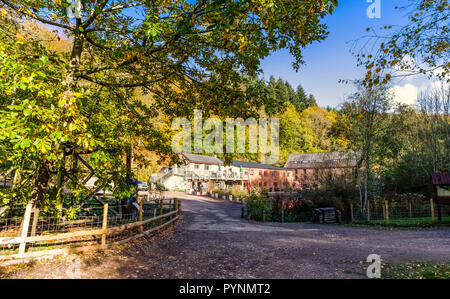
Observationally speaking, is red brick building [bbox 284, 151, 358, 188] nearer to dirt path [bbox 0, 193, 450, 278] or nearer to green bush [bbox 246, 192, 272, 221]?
green bush [bbox 246, 192, 272, 221]

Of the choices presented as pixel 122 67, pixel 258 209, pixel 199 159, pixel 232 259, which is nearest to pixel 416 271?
pixel 232 259

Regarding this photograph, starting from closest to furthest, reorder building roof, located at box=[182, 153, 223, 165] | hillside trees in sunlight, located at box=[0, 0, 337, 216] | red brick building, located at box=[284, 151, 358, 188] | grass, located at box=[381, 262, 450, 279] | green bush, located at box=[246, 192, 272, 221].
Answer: hillside trees in sunlight, located at box=[0, 0, 337, 216] < grass, located at box=[381, 262, 450, 279] < green bush, located at box=[246, 192, 272, 221] < red brick building, located at box=[284, 151, 358, 188] < building roof, located at box=[182, 153, 223, 165]

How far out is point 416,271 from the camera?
6418 millimetres

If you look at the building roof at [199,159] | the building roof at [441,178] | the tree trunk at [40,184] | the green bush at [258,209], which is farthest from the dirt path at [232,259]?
the building roof at [199,159]

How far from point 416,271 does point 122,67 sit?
9981 millimetres

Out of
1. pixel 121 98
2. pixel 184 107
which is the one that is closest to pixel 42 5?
pixel 121 98

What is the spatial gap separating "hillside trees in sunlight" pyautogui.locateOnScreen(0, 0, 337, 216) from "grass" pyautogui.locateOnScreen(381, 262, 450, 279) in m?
5.44

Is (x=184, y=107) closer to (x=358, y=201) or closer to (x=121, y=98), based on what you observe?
(x=121, y=98)

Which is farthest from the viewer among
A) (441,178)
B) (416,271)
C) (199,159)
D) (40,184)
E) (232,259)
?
(199,159)

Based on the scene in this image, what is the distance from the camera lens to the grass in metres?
5.95

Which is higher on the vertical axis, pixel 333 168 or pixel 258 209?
pixel 333 168

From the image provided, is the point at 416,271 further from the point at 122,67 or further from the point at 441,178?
the point at 441,178

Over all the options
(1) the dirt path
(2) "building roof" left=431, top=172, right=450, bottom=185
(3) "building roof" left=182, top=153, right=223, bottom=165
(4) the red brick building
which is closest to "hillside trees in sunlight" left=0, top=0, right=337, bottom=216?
(1) the dirt path
